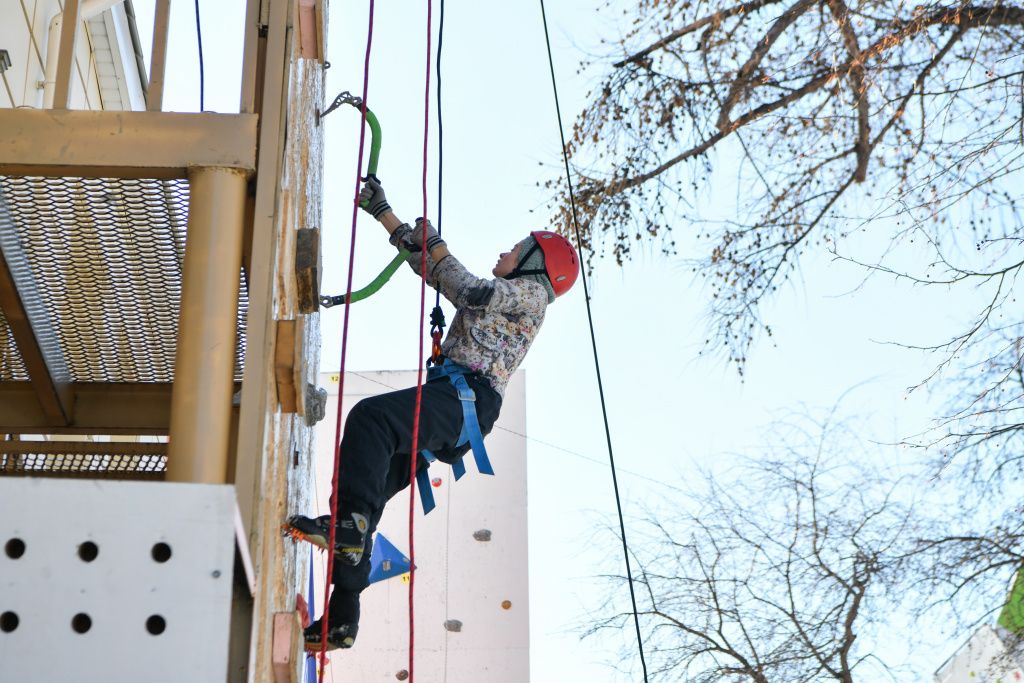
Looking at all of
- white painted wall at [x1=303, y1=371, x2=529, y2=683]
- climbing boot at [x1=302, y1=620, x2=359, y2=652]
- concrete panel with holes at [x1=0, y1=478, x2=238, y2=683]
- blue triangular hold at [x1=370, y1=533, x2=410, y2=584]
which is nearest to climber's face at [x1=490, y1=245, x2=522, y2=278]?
climbing boot at [x1=302, y1=620, x2=359, y2=652]

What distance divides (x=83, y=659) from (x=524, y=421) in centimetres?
794

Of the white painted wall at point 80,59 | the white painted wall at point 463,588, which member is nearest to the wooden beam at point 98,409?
the white painted wall at point 80,59

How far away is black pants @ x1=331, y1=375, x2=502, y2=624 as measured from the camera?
4094 millimetres

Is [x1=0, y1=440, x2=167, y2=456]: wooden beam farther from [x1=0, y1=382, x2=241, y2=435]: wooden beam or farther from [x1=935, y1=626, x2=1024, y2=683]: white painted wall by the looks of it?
[x1=935, y1=626, x2=1024, y2=683]: white painted wall

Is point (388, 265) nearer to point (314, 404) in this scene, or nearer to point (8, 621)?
point (314, 404)

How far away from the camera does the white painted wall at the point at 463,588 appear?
9.52 meters

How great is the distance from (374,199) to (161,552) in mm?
2352

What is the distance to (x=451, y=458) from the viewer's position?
4816 millimetres

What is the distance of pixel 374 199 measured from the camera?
4676 millimetres

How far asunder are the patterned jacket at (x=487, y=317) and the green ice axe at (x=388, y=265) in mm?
160

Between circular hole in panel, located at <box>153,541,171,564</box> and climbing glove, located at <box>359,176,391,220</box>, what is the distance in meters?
2.33

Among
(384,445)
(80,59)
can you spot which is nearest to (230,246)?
(384,445)

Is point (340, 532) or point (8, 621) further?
point (340, 532)

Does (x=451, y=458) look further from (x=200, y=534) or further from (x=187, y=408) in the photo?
(x=200, y=534)
